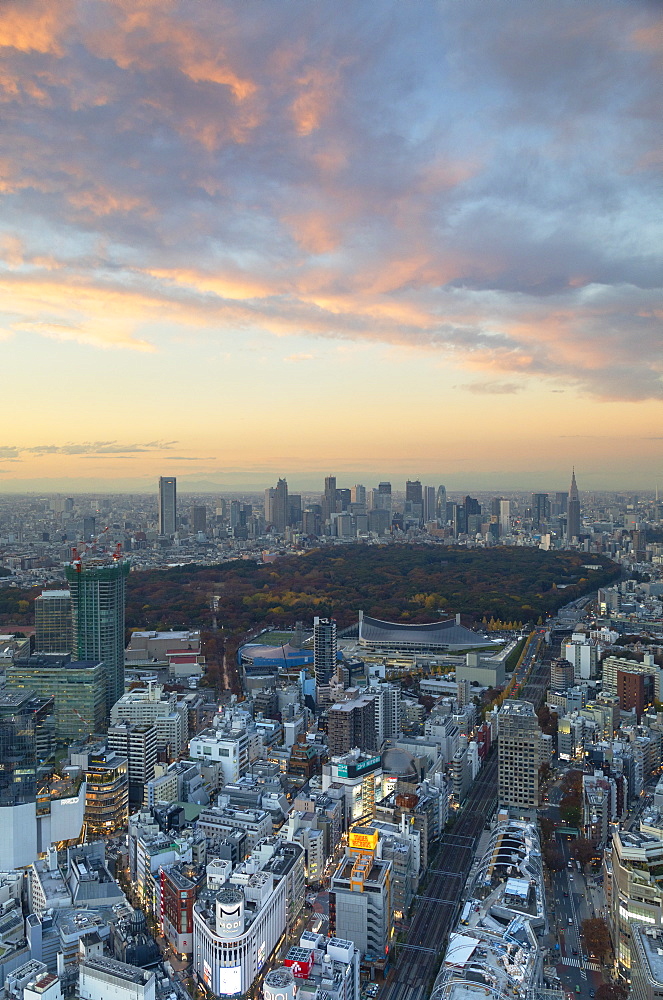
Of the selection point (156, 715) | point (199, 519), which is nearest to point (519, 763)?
point (156, 715)

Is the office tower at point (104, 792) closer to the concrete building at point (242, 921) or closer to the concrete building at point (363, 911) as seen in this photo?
the concrete building at point (242, 921)

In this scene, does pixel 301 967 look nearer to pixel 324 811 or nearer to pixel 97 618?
pixel 324 811

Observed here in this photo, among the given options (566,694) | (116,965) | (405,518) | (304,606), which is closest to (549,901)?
(116,965)

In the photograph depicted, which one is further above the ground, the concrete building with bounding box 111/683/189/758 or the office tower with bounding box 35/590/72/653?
the office tower with bounding box 35/590/72/653

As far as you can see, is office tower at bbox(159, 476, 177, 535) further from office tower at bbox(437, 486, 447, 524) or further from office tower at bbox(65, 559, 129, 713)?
office tower at bbox(65, 559, 129, 713)

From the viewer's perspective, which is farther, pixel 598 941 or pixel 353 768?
pixel 353 768

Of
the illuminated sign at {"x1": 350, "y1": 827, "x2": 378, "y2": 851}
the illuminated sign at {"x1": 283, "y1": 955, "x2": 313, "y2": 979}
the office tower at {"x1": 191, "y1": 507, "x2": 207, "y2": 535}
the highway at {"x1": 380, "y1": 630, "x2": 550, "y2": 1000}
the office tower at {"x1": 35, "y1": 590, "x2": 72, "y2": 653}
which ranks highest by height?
the office tower at {"x1": 191, "y1": 507, "x2": 207, "y2": 535}

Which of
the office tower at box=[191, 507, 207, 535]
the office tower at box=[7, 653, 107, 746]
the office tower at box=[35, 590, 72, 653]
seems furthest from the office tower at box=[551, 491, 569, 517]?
the office tower at box=[7, 653, 107, 746]
